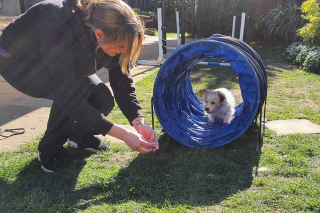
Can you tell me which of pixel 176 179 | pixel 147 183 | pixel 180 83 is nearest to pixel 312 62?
pixel 180 83

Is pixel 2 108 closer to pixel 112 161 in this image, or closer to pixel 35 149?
pixel 35 149

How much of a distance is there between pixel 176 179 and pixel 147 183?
0.25 metres

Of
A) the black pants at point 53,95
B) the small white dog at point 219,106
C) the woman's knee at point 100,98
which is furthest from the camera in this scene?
the small white dog at point 219,106

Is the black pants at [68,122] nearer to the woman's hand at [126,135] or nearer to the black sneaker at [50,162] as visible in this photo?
the black sneaker at [50,162]

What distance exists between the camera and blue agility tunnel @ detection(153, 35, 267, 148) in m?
3.09

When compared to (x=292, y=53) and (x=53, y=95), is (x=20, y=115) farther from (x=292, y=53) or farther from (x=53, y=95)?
(x=292, y=53)

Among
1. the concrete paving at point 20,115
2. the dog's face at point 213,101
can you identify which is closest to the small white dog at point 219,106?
the dog's face at point 213,101

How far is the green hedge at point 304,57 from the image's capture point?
747cm

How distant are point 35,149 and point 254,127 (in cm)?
239

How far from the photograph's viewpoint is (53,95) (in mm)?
2561

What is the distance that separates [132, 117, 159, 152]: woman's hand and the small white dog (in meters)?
1.47

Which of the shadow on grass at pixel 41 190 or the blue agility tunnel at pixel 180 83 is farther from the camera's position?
the blue agility tunnel at pixel 180 83

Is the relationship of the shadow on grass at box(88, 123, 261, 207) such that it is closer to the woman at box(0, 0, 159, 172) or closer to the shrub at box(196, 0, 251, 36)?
the woman at box(0, 0, 159, 172)

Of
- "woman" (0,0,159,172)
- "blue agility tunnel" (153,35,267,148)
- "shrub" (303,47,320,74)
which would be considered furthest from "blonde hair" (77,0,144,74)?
"shrub" (303,47,320,74)
